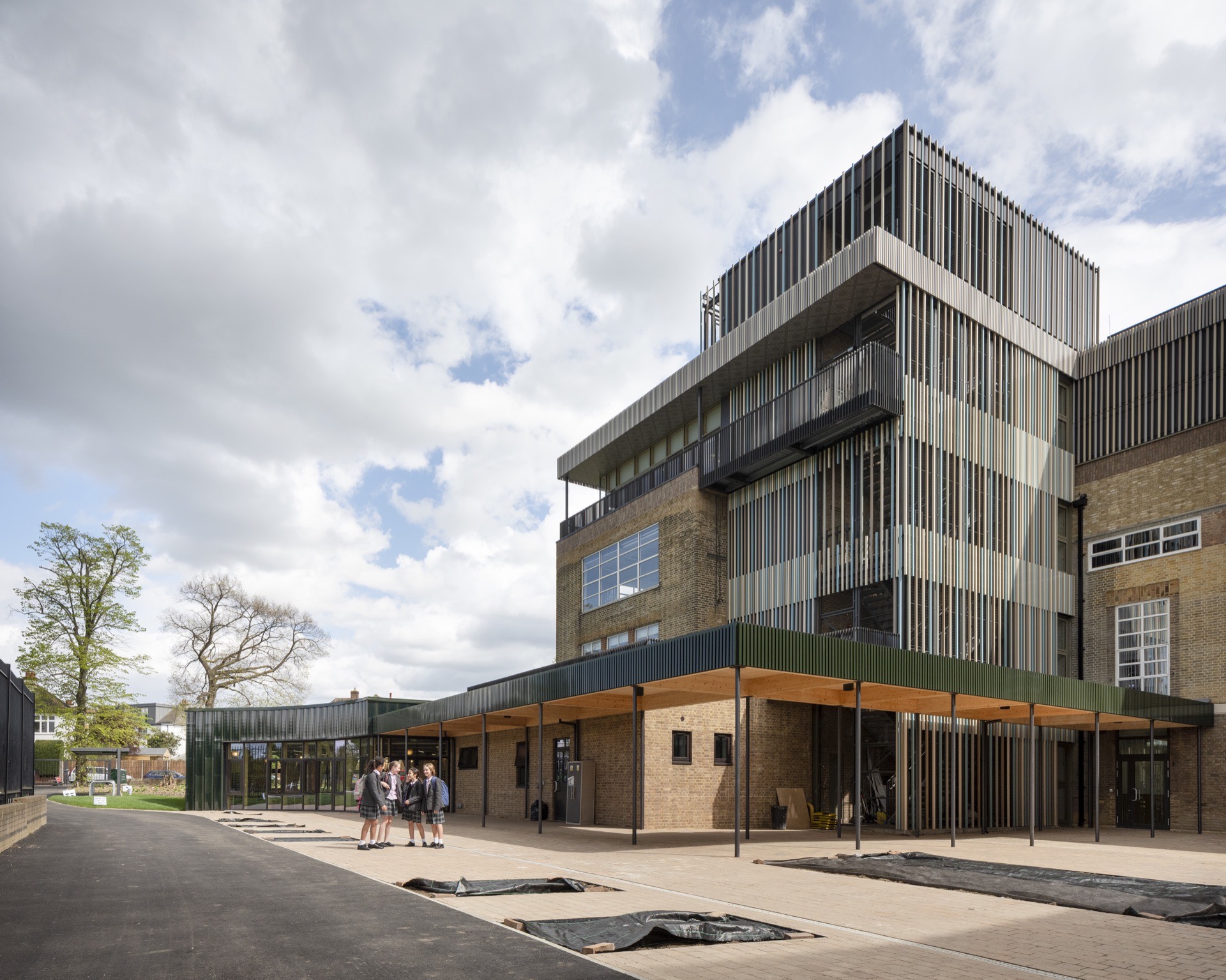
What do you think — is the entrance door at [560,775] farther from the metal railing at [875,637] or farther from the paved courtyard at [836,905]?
the metal railing at [875,637]

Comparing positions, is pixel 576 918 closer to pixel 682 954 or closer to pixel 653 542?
pixel 682 954

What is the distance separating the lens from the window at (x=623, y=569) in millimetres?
32219

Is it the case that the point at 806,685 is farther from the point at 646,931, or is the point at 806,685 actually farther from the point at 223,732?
the point at 223,732

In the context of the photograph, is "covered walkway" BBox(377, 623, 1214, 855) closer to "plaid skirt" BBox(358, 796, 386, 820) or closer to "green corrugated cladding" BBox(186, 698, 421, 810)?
"plaid skirt" BBox(358, 796, 386, 820)

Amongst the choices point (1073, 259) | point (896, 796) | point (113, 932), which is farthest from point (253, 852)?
point (1073, 259)

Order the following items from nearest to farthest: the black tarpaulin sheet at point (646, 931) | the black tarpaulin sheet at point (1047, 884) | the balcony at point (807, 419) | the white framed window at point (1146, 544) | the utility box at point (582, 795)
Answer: the black tarpaulin sheet at point (646, 931)
the black tarpaulin sheet at point (1047, 884)
the balcony at point (807, 419)
the utility box at point (582, 795)
the white framed window at point (1146, 544)

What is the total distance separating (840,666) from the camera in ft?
56.6

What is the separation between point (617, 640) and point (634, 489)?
16.4 ft

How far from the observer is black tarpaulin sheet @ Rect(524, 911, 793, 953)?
8.27 meters

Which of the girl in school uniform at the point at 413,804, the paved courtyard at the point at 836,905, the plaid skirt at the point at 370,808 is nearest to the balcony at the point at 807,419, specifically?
the paved courtyard at the point at 836,905

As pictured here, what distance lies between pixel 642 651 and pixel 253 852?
23.3ft

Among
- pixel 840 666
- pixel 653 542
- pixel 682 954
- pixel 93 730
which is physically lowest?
pixel 93 730

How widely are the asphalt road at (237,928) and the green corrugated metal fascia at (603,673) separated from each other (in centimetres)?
608

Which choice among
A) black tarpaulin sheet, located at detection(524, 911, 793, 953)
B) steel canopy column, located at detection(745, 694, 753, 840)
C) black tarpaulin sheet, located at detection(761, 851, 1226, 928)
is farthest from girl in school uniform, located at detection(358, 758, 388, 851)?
steel canopy column, located at detection(745, 694, 753, 840)
